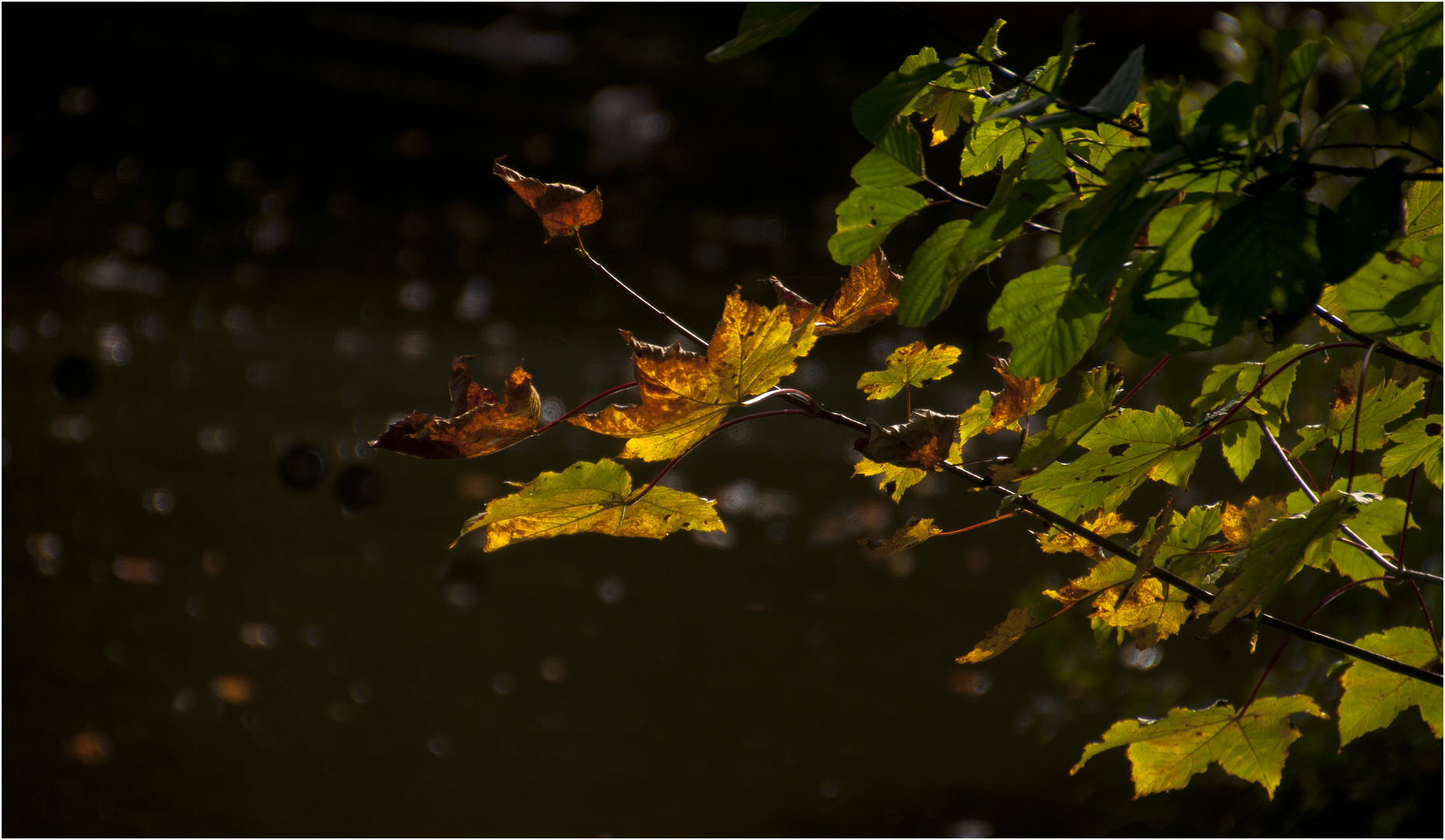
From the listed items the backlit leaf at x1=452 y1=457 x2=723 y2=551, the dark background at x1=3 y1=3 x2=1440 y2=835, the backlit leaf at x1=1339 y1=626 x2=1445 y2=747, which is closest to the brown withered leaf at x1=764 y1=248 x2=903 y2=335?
the backlit leaf at x1=452 y1=457 x2=723 y2=551

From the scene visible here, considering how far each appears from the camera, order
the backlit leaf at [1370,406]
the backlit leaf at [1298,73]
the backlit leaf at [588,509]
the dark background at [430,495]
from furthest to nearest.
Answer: the dark background at [430,495]
the backlit leaf at [1370,406]
the backlit leaf at [588,509]
the backlit leaf at [1298,73]

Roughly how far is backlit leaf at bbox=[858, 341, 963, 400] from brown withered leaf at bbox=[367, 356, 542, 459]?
7.4 inches

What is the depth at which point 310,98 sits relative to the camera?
1.83m

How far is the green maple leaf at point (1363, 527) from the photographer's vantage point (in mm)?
400

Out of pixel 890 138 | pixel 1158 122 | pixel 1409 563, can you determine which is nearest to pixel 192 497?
pixel 890 138

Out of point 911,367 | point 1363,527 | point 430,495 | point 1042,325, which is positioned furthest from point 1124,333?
point 430,495

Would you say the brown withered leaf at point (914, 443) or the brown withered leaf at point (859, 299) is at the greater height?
the brown withered leaf at point (859, 299)

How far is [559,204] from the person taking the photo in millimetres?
398

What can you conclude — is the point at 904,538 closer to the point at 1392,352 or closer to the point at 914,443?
the point at 914,443

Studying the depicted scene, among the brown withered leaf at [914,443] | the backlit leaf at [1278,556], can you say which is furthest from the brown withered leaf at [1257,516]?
the brown withered leaf at [914,443]

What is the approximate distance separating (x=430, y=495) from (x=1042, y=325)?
74.7 inches

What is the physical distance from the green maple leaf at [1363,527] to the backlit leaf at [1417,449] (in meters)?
0.02

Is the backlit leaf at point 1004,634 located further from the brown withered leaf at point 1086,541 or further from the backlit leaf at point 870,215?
the backlit leaf at point 870,215

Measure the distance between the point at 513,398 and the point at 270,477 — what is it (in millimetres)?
1907
